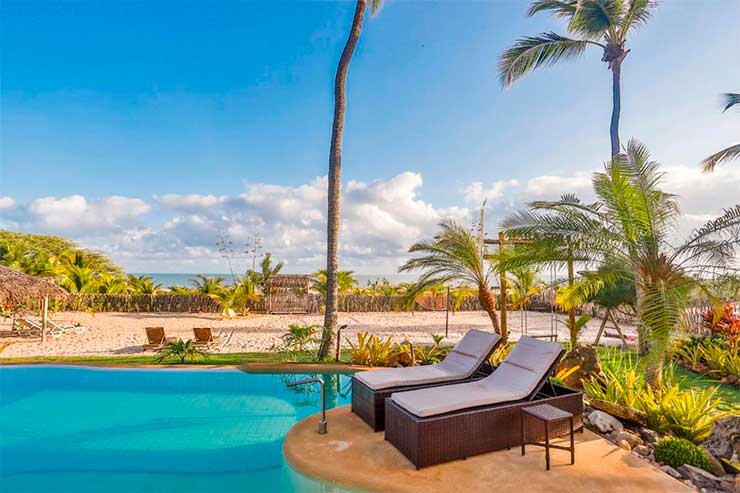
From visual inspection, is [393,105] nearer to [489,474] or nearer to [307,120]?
[307,120]

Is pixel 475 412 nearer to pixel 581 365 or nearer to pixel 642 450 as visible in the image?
pixel 642 450

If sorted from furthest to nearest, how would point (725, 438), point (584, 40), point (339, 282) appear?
point (339, 282) < point (584, 40) < point (725, 438)

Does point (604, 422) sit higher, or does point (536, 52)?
point (536, 52)

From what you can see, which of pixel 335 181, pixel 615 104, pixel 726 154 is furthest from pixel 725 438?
pixel 726 154

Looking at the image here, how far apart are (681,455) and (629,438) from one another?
591 mm

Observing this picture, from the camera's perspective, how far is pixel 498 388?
175 inches

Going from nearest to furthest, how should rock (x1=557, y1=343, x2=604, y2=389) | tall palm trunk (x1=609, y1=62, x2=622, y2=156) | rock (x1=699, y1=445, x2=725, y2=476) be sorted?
rock (x1=699, y1=445, x2=725, y2=476)
rock (x1=557, y1=343, x2=604, y2=389)
tall palm trunk (x1=609, y1=62, x2=622, y2=156)

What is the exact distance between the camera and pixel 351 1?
10219 mm

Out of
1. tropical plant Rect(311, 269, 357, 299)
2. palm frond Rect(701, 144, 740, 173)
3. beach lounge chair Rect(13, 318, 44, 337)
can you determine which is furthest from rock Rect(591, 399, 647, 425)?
tropical plant Rect(311, 269, 357, 299)

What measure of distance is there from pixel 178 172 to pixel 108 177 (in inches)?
118

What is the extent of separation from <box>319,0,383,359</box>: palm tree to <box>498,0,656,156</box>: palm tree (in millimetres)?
5904

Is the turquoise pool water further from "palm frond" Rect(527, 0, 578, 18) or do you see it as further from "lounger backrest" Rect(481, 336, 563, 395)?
"palm frond" Rect(527, 0, 578, 18)

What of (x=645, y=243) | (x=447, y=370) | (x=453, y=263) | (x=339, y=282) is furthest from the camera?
(x=339, y=282)

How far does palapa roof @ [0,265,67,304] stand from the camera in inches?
435
